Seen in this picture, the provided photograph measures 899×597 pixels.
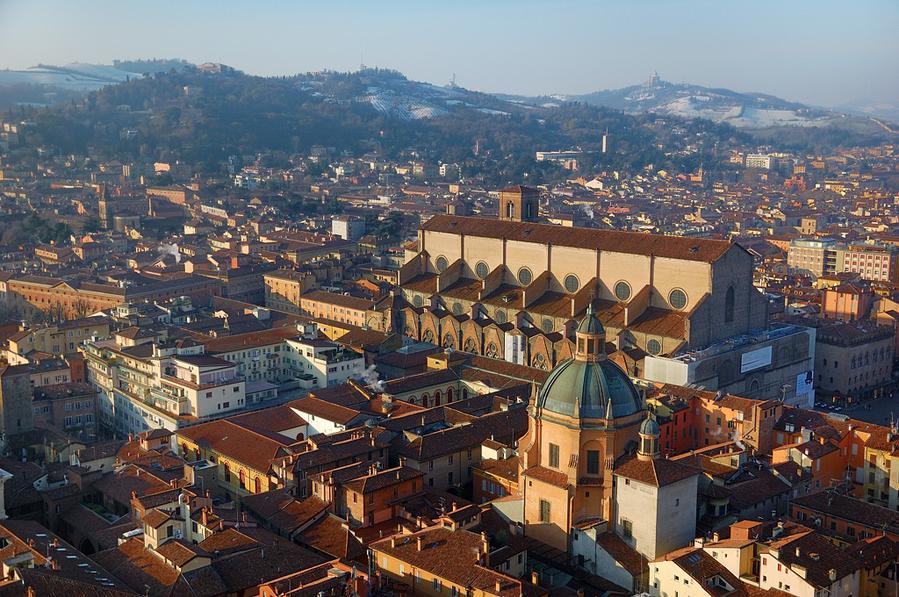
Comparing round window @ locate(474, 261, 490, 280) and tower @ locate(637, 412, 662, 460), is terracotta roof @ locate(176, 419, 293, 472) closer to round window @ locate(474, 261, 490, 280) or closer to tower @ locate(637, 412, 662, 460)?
tower @ locate(637, 412, 662, 460)

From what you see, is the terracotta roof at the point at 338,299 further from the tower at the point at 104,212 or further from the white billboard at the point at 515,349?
the tower at the point at 104,212

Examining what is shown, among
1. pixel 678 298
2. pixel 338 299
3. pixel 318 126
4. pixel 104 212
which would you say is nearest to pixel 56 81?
pixel 318 126

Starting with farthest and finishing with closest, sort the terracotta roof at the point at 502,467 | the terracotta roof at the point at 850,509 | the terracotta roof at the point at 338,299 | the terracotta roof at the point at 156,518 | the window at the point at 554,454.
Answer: the terracotta roof at the point at 338,299
the terracotta roof at the point at 502,467
the window at the point at 554,454
the terracotta roof at the point at 850,509
the terracotta roof at the point at 156,518

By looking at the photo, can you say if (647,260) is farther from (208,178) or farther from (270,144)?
(270,144)

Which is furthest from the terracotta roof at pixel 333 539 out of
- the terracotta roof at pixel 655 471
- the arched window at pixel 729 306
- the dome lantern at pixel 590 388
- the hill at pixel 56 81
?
the hill at pixel 56 81

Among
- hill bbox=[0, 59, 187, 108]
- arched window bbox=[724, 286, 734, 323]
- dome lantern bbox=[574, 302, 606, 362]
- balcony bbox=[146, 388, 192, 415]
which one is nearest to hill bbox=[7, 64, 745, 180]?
hill bbox=[0, 59, 187, 108]

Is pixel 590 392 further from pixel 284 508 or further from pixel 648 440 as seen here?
pixel 284 508
